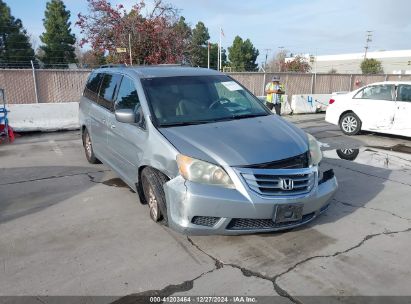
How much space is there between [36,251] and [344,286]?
2906 mm

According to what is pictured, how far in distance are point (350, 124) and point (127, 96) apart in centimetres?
739

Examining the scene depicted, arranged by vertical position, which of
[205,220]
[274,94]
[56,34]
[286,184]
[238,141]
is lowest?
[205,220]

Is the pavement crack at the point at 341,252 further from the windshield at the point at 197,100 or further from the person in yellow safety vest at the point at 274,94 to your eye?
the person in yellow safety vest at the point at 274,94

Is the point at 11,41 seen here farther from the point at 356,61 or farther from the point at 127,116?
the point at 356,61

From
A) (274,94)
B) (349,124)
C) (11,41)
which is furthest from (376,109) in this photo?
(11,41)

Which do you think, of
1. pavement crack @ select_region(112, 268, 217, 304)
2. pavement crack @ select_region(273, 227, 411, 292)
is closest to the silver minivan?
pavement crack @ select_region(273, 227, 411, 292)

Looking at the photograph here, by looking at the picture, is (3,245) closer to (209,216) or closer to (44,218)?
(44,218)

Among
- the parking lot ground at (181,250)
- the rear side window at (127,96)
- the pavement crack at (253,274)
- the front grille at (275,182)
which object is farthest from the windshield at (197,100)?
the pavement crack at (253,274)

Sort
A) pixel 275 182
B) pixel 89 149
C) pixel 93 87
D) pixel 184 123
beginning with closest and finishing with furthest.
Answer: pixel 275 182 → pixel 184 123 → pixel 93 87 → pixel 89 149

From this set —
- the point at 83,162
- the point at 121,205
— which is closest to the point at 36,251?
the point at 121,205

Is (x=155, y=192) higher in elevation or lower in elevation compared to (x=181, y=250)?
higher

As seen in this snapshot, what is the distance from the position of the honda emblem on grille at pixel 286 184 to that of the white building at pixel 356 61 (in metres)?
68.3

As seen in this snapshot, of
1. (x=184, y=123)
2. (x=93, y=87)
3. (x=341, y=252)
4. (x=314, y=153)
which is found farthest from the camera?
(x=93, y=87)

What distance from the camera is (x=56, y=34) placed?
4375 cm
